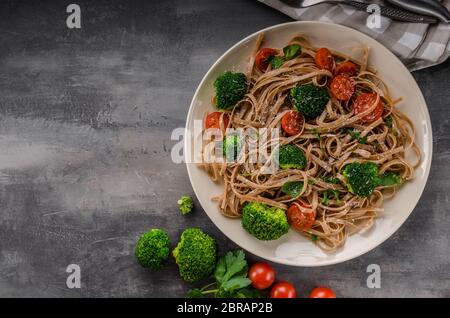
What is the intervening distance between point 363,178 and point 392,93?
2.55 ft

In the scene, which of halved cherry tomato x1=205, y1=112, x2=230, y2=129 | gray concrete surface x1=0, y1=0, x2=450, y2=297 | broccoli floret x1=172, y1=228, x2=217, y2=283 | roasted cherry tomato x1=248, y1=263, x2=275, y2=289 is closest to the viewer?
halved cherry tomato x1=205, y1=112, x2=230, y2=129

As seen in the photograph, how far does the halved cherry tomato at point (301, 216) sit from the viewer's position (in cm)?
425

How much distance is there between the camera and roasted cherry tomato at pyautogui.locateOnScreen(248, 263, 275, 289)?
15.1 feet

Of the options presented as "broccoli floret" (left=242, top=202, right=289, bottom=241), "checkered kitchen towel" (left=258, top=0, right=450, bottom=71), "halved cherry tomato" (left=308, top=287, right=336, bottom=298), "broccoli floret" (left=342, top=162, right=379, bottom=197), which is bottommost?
"halved cherry tomato" (left=308, top=287, right=336, bottom=298)

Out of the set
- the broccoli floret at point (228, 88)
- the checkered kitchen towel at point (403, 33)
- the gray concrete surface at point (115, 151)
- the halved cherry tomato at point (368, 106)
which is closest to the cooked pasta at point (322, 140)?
the halved cherry tomato at point (368, 106)

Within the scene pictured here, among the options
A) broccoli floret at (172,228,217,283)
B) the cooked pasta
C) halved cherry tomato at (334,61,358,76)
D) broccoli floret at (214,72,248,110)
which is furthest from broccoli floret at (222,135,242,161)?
halved cherry tomato at (334,61,358,76)

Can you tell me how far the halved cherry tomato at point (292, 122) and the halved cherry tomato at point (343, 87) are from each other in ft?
1.20

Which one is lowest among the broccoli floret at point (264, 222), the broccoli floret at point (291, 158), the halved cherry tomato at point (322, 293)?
the halved cherry tomato at point (322, 293)

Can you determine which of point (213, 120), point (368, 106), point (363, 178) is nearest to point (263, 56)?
point (213, 120)

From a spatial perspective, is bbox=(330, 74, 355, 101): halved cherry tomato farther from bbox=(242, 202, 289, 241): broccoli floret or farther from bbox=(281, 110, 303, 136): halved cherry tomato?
bbox=(242, 202, 289, 241): broccoli floret

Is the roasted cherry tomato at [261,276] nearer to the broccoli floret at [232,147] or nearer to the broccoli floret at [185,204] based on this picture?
the broccoli floret at [185,204]

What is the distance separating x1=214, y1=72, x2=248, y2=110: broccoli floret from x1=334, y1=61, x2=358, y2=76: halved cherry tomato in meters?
0.80
